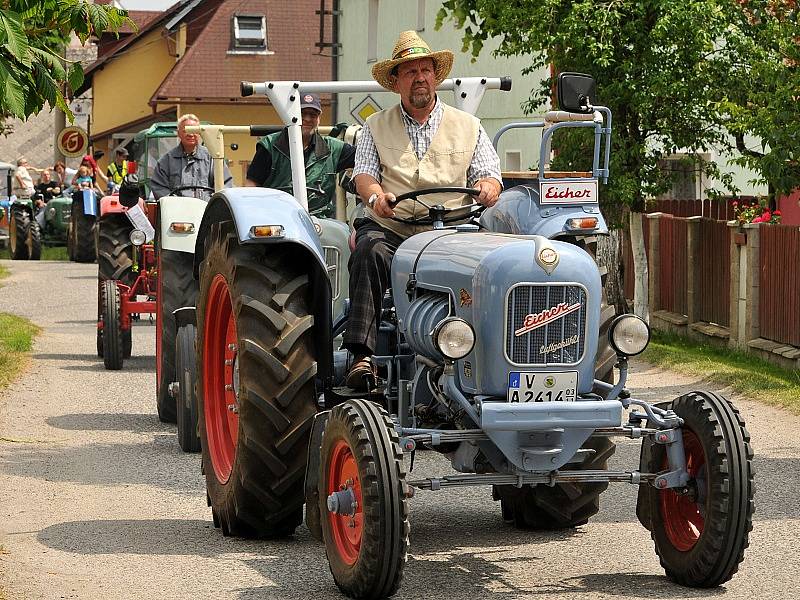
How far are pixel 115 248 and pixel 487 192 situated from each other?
9.57 meters

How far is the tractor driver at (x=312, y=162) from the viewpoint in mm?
10500

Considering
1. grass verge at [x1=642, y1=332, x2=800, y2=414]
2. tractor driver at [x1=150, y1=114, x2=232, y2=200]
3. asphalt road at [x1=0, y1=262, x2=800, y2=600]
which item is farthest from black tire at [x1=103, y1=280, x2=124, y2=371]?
grass verge at [x1=642, y1=332, x2=800, y2=414]

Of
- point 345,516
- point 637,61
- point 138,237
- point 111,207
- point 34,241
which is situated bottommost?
point 345,516

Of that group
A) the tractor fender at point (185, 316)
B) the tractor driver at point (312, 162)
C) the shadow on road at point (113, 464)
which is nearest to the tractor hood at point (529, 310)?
the shadow on road at point (113, 464)

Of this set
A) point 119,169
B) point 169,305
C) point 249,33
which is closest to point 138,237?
point 169,305

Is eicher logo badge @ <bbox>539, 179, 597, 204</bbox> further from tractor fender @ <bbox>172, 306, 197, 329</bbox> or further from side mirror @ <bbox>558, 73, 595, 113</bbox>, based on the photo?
tractor fender @ <bbox>172, 306, 197, 329</bbox>

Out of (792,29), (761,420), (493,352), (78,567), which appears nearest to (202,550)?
(78,567)

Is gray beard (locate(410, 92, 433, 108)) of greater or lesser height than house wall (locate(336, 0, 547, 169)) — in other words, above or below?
below

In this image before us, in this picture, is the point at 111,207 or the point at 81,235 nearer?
the point at 111,207

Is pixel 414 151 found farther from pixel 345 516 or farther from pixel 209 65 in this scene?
pixel 209 65

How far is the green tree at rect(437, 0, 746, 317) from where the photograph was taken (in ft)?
56.7

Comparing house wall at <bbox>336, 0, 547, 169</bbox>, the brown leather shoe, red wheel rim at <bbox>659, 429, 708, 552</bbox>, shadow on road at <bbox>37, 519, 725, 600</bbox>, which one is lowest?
shadow on road at <bbox>37, 519, 725, 600</bbox>

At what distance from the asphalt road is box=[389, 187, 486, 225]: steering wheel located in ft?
4.78

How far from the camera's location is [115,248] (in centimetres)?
1670
